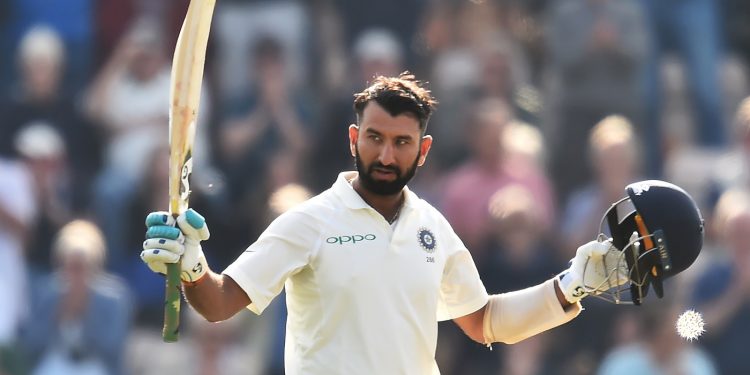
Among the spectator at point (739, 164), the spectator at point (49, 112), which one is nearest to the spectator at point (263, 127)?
the spectator at point (49, 112)

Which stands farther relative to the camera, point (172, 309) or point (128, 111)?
point (128, 111)

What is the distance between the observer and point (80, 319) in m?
10.8

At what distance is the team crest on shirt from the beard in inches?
7.1

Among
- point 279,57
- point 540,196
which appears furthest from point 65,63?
point 540,196

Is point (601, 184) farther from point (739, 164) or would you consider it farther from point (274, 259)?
point (274, 259)

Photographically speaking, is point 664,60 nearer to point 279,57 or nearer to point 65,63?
point 279,57

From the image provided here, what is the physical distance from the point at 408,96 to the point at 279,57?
593cm

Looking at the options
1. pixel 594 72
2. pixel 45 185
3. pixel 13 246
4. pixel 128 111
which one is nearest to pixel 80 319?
pixel 13 246

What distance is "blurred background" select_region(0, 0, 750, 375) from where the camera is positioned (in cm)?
1050

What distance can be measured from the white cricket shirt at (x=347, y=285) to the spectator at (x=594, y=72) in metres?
5.43

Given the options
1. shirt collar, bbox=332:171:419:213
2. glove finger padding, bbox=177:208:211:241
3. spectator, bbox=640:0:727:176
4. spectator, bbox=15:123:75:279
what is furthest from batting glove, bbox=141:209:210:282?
spectator, bbox=640:0:727:176

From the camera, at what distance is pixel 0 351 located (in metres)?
10.7

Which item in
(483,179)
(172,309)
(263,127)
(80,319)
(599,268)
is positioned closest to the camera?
(172,309)

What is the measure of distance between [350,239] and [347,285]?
18 cm
